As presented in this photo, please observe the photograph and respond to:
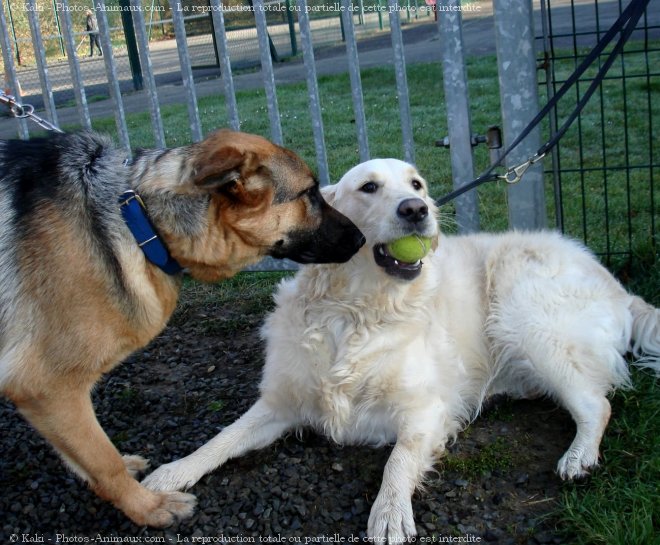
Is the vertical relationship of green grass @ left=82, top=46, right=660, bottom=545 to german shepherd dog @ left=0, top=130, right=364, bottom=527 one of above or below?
below

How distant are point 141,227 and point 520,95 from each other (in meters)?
2.54

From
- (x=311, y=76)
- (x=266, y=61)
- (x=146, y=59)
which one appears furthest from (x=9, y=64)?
(x=311, y=76)

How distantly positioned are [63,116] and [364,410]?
37.1 feet

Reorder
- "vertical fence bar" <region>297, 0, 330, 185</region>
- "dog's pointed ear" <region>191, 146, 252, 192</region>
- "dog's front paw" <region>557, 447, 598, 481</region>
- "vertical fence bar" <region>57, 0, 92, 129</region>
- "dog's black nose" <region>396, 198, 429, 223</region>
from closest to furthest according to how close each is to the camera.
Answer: "dog's pointed ear" <region>191, 146, 252, 192</region> < "dog's front paw" <region>557, 447, 598, 481</region> < "dog's black nose" <region>396, 198, 429, 223</region> < "vertical fence bar" <region>297, 0, 330, 185</region> < "vertical fence bar" <region>57, 0, 92, 129</region>

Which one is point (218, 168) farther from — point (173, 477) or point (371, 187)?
point (173, 477)

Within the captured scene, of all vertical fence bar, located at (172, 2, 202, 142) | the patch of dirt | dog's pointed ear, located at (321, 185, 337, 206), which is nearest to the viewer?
the patch of dirt

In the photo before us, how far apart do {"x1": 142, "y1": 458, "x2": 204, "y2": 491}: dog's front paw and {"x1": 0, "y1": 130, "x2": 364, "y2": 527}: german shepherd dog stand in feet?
0.41

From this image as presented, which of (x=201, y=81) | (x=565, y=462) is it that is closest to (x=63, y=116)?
(x=201, y=81)

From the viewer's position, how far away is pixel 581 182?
535 cm

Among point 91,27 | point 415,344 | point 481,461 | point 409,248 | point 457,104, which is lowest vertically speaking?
point 481,461

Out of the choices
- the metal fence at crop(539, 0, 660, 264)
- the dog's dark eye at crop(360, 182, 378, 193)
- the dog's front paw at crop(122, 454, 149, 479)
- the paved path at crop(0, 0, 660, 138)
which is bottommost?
the dog's front paw at crop(122, 454, 149, 479)

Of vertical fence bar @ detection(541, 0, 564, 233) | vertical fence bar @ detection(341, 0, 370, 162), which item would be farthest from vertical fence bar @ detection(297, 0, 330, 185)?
vertical fence bar @ detection(541, 0, 564, 233)

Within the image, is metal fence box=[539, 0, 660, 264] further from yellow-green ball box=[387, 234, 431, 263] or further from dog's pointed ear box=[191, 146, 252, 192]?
dog's pointed ear box=[191, 146, 252, 192]

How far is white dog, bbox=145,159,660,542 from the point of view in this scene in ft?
11.1
